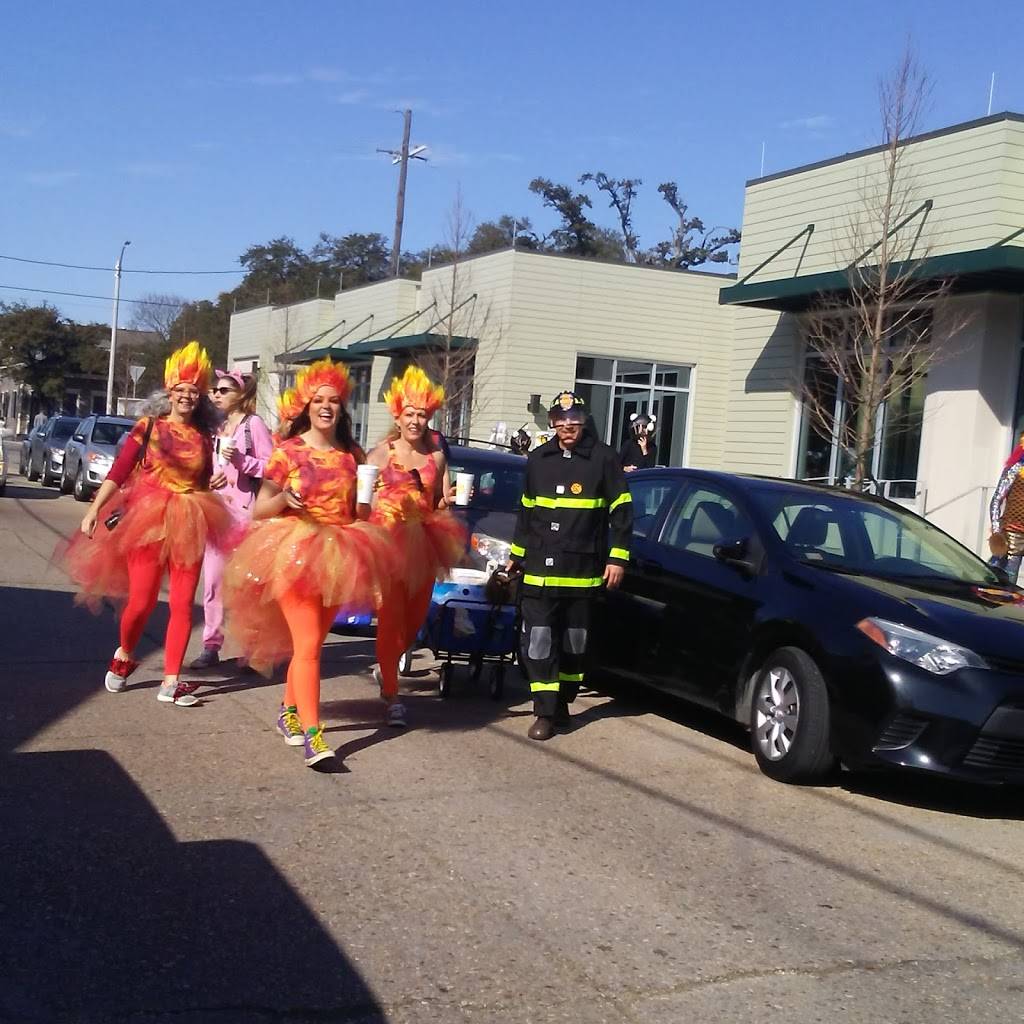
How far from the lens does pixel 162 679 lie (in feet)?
28.2

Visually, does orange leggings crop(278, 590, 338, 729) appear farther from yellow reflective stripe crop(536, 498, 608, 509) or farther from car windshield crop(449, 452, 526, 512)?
car windshield crop(449, 452, 526, 512)

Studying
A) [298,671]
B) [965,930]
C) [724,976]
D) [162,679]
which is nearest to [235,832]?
[298,671]

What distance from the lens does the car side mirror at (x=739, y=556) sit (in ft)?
25.0

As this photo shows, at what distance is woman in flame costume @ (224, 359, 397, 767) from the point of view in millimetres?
6582

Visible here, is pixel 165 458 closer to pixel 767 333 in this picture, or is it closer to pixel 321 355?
pixel 767 333

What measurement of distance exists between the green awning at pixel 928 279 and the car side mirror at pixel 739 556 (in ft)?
30.5

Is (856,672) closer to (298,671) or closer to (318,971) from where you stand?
(298,671)

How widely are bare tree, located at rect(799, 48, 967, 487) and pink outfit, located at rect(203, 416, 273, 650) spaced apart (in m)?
10.2

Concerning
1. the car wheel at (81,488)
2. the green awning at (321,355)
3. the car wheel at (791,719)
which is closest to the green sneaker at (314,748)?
the car wheel at (791,719)

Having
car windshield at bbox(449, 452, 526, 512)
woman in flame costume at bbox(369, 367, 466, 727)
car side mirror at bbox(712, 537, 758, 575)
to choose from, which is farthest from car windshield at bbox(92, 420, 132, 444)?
car side mirror at bbox(712, 537, 758, 575)

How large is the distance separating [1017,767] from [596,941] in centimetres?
286

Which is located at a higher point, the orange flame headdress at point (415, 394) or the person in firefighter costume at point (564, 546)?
the orange flame headdress at point (415, 394)

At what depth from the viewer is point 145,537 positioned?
302 inches

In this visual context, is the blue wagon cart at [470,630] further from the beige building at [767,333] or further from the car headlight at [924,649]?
the beige building at [767,333]
